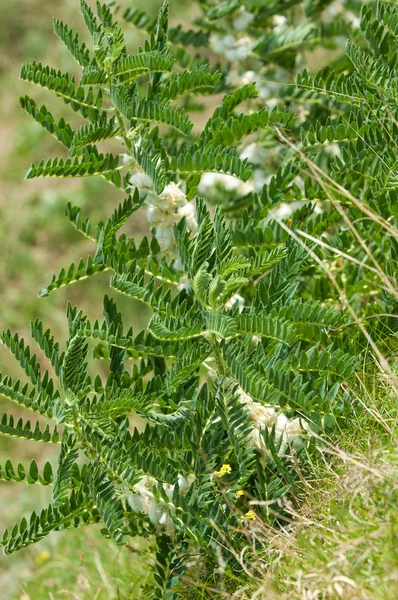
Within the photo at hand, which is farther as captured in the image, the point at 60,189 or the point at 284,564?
the point at 60,189

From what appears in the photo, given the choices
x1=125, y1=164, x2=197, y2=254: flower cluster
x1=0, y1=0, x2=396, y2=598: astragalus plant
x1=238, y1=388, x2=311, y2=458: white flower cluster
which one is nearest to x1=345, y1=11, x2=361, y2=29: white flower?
x1=0, y1=0, x2=396, y2=598: astragalus plant

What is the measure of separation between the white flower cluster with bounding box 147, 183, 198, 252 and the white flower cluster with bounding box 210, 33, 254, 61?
709 mm

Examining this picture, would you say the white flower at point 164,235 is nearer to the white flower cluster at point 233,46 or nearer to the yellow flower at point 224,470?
the yellow flower at point 224,470

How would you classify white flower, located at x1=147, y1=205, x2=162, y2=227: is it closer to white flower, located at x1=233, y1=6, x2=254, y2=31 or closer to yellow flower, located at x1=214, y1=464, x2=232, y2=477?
yellow flower, located at x1=214, y1=464, x2=232, y2=477

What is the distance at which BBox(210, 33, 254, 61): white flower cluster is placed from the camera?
2110 millimetres

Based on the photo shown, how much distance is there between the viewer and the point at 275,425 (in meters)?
1.42

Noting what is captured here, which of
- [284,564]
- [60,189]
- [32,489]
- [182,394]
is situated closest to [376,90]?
[182,394]

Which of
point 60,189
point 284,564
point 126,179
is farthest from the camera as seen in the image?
point 60,189

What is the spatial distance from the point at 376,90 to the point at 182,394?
0.66m

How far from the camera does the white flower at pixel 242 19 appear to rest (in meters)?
2.11

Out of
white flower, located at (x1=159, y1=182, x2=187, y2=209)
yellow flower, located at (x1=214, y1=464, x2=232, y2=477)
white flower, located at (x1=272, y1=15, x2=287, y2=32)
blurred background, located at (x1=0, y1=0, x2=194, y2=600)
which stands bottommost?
blurred background, located at (x1=0, y1=0, x2=194, y2=600)

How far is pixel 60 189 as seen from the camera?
16.4ft

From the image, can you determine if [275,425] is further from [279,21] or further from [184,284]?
[279,21]

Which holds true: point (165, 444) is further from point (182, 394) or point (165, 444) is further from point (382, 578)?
point (382, 578)
